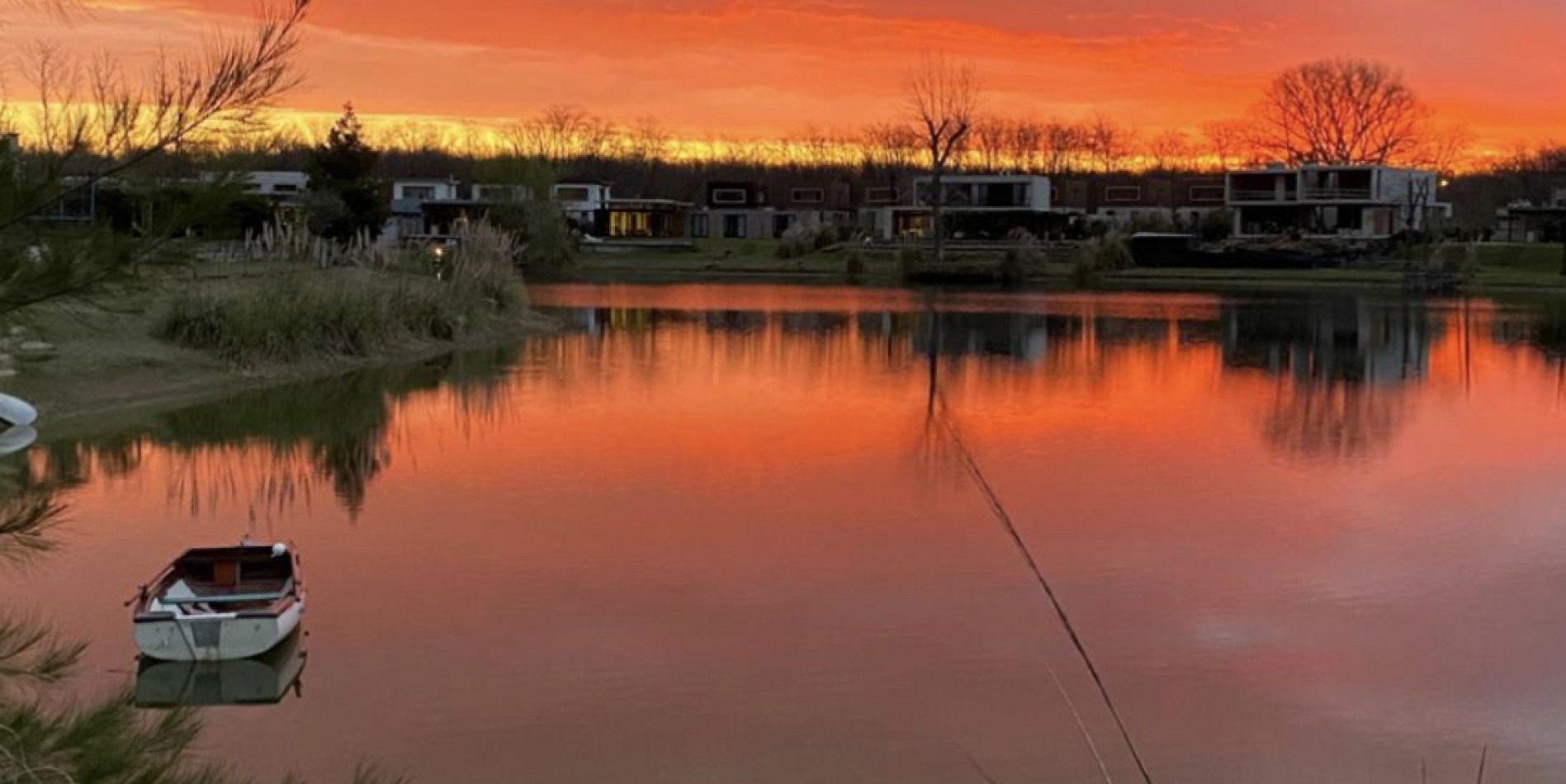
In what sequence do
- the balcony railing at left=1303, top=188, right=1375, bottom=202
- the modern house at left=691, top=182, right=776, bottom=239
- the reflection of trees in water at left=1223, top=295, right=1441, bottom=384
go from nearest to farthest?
the reflection of trees in water at left=1223, top=295, right=1441, bottom=384 → the balcony railing at left=1303, top=188, right=1375, bottom=202 → the modern house at left=691, top=182, right=776, bottom=239

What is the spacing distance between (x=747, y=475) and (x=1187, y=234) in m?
55.9

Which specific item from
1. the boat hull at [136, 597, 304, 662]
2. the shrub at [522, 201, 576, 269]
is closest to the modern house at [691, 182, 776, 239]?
the shrub at [522, 201, 576, 269]

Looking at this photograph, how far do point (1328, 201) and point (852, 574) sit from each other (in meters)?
60.5

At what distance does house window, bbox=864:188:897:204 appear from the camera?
8231 centimetres

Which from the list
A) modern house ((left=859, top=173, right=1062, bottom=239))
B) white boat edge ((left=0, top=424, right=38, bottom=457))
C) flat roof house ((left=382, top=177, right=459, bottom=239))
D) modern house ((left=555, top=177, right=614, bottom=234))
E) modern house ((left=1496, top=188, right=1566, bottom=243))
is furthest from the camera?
modern house ((left=555, top=177, right=614, bottom=234))

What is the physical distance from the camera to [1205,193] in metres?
Result: 80.2

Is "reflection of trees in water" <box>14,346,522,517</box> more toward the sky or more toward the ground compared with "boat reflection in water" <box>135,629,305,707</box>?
more toward the sky

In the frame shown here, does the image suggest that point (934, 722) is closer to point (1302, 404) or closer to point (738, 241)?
point (1302, 404)

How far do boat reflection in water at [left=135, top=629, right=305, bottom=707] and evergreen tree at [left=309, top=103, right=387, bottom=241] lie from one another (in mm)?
34568

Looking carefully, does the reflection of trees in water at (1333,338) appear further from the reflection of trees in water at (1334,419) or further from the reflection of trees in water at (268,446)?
the reflection of trees in water at (268,446)

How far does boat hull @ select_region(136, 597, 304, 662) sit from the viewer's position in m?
7.62

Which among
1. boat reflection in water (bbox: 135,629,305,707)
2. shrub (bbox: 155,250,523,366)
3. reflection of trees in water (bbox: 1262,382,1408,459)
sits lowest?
boat reflection in water (bbox: 135,629,305,707)

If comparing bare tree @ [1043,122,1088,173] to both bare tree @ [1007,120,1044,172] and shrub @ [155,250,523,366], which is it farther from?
shrub @ [155,250,523,366]

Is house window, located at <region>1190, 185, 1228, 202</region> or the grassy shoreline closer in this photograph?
the grassy shoreline
